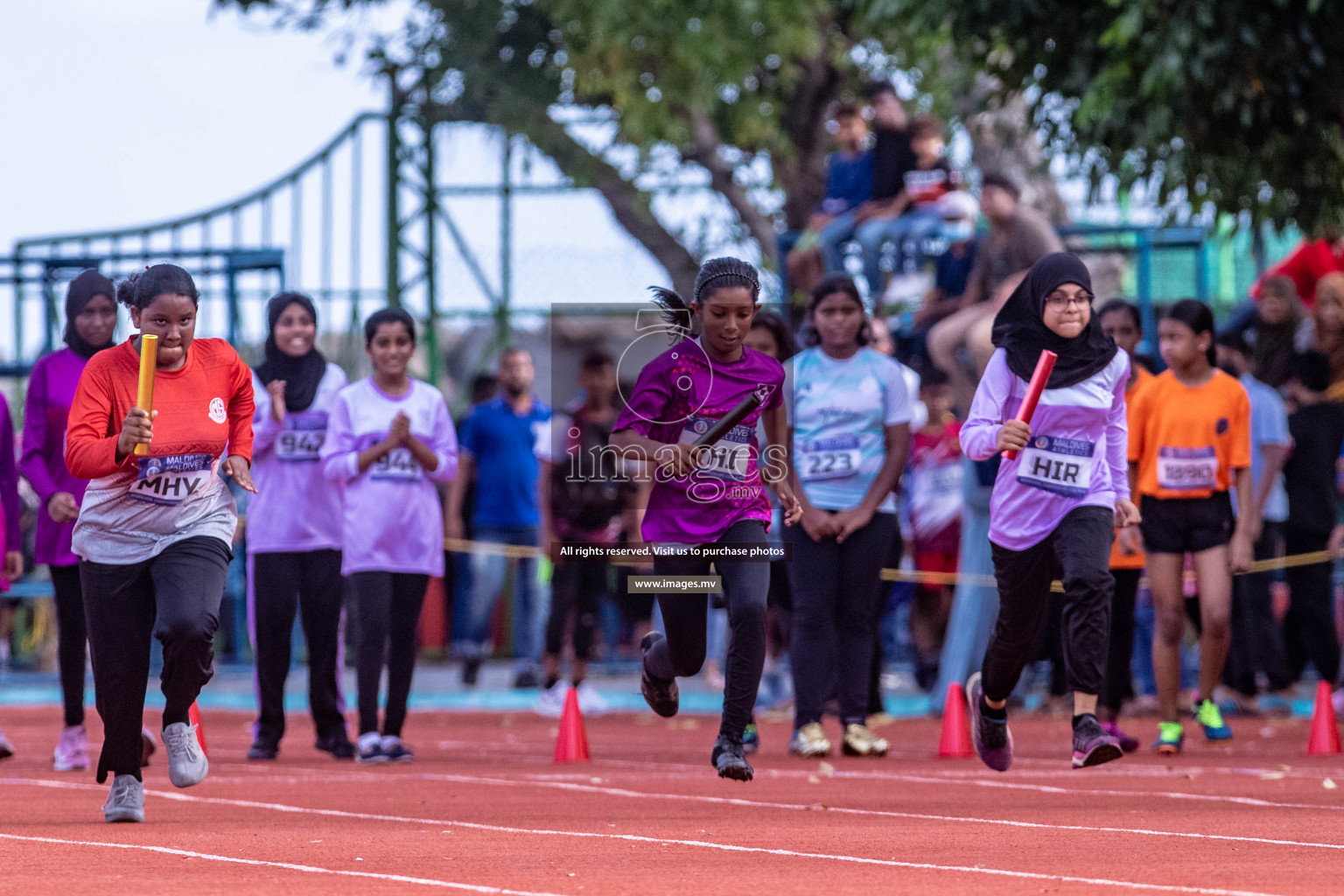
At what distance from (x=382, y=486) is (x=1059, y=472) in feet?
12.1

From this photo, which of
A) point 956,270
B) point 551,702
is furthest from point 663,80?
point 551,702

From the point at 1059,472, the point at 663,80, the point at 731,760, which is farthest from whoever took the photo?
the point at 663,80

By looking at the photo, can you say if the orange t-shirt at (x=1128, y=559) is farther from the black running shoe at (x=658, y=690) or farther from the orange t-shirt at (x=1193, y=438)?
the black running shoe at (x=658, y=690)

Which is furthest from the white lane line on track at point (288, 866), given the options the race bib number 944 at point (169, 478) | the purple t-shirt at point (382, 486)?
the purple t-shirt at point (382, 486)

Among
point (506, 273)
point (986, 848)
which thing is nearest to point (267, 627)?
point (986, 848)

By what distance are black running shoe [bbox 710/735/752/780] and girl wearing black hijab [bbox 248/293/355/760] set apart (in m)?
3.18

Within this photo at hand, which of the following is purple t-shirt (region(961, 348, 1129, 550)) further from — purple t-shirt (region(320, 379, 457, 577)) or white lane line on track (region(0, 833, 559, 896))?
purple t-shirt (region(320, 379, 457, 577))

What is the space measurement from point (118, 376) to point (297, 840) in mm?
1798

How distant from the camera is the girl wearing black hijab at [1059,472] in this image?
7664 mm

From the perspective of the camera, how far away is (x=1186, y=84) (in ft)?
34.2

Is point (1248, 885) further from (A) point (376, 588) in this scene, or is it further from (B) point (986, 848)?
(A) point (376, 588)

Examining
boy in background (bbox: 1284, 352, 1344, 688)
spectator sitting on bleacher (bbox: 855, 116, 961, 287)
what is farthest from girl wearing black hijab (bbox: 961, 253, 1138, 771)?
spectator sitting on bleacher (bbox: 855, 116, 961, 287)

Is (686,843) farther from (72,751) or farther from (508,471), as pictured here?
(508,471)

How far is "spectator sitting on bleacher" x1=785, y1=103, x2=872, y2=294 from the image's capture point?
50.2 feet
